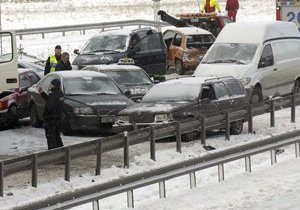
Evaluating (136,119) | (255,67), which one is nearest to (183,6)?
(255,67)

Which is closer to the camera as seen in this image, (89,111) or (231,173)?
(231,173)

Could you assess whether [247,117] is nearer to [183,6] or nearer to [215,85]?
[215,85]

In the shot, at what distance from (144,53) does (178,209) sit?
56.2 ft

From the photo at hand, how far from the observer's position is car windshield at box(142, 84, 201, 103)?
2069cm

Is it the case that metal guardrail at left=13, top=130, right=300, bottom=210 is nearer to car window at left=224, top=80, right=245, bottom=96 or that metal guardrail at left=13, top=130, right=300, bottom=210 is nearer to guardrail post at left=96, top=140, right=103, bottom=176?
guardrail post at left=96, top=140, right=103, bottom=176

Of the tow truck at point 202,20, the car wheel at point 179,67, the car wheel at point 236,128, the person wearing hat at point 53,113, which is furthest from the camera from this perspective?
the tow truck at point 202,20

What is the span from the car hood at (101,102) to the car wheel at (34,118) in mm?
1947

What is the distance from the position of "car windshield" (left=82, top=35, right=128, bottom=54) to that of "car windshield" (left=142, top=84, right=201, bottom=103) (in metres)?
8.08

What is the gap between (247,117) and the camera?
819 inches

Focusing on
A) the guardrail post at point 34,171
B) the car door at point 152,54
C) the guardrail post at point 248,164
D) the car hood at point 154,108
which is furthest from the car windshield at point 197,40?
the guardrail post at point 34,171

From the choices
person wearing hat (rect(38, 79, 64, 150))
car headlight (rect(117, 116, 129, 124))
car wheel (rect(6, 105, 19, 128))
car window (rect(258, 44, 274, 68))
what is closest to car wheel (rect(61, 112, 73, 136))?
car headlight (rect(117, 116, 129, 124))

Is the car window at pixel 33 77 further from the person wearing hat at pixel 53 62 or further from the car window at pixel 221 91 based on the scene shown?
the car window at pixel 221 91

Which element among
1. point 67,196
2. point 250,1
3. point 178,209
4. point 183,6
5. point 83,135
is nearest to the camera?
point 67,196

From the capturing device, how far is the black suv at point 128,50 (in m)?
29.2
